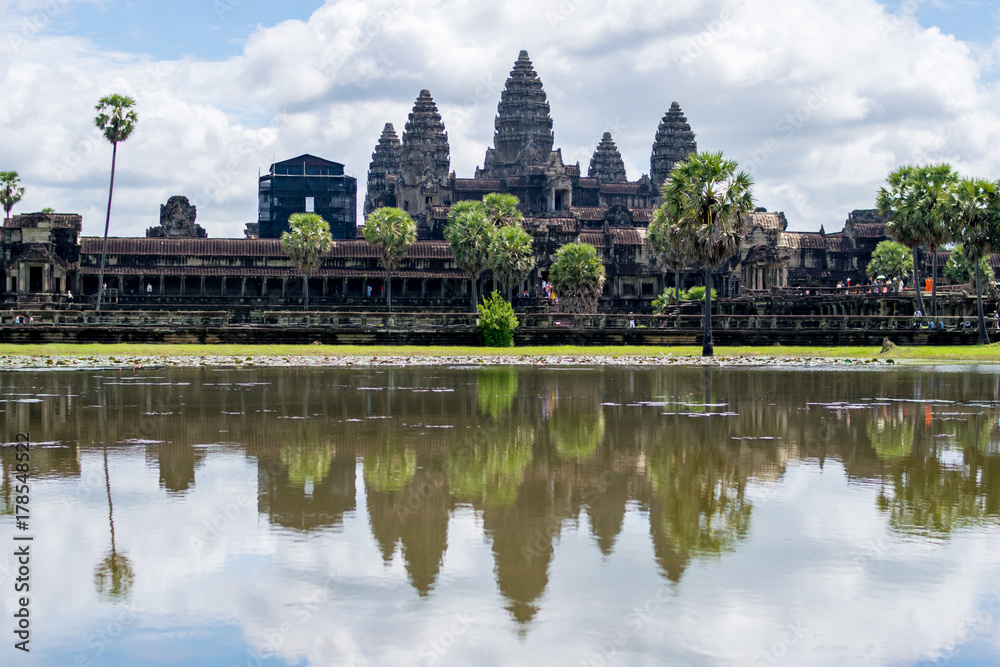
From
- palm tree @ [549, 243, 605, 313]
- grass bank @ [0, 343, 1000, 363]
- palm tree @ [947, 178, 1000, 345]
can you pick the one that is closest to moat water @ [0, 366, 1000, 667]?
grass bank @ [0, 343, 1000, 363]

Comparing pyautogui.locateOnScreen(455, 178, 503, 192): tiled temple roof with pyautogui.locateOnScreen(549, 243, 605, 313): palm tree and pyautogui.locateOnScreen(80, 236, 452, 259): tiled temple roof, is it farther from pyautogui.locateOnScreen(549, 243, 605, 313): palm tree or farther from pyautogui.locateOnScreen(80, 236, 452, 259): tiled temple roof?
pyautogui.locateOnScreen(549, 243, 605, 313): palm tree

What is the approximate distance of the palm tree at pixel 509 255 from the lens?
255 ft

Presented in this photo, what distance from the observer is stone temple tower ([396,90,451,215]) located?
13700 cm

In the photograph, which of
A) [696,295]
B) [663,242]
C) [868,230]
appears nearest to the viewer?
[663,242]

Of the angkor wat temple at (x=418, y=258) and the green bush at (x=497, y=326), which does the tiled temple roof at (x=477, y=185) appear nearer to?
the angkor wat temple at (x=418, y=258)

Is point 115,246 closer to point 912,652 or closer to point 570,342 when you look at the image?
point 570,342

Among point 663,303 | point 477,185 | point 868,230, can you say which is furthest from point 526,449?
point 477,185

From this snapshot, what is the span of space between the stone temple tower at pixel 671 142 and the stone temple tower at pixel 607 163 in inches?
510

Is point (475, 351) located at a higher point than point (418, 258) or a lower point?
lower

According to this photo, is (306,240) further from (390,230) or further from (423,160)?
(423,160)

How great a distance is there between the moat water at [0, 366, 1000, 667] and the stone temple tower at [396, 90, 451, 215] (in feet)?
376

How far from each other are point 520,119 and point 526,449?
132246 millimetres

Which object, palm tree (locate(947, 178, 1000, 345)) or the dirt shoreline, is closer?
the dirt shoreline

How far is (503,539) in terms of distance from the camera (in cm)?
1236
